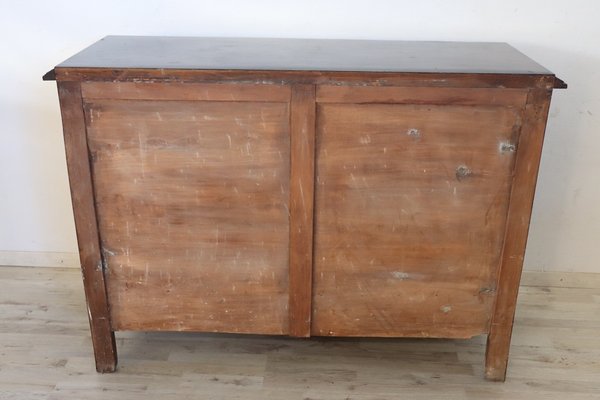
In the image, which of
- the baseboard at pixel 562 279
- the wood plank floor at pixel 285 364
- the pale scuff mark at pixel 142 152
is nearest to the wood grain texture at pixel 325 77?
the pale scuff mark at pixel 142 152

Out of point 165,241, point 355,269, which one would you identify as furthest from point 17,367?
point 355,269

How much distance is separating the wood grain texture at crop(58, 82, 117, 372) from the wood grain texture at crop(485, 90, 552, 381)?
39.3 inches

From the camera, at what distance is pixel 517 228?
1.54 meters

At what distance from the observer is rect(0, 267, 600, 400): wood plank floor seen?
66.2 inches

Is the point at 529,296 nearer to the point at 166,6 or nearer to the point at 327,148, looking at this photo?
the point at 327,148

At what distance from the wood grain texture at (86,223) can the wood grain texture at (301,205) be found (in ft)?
1.58

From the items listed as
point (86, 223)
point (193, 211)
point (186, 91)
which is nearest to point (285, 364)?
point (193, 211)

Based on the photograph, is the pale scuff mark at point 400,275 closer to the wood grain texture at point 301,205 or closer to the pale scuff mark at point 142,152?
the wood grain texture at point 301,205

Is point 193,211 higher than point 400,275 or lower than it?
higher

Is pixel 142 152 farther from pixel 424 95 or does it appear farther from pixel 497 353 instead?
pixel 497 353

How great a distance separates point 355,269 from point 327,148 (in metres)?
0.32

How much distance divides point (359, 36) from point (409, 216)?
0.66 m

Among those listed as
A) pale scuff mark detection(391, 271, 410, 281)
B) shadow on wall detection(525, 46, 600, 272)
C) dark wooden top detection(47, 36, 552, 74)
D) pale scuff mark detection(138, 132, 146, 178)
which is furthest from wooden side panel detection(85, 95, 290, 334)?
shadow on wall detection(525, 46, 600, 272)

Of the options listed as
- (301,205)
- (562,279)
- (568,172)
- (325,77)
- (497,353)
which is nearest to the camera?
(325,77)
